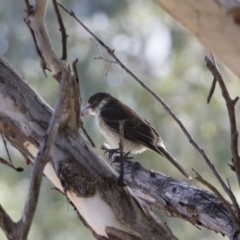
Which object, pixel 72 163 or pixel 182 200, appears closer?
pixel 72 163

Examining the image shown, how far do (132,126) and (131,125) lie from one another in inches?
0.5

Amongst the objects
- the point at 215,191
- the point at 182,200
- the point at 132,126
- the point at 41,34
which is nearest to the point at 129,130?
the point at 132,126

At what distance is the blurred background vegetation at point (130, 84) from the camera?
26.2 ft

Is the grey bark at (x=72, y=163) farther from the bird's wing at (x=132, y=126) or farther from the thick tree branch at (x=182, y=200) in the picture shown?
the bird's wing at (x=132, y=126)

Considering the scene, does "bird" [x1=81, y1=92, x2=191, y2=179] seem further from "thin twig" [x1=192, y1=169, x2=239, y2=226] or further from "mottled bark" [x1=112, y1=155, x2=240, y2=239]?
"thin twig" [x1=192, y1=169, x2=239, y2=226]

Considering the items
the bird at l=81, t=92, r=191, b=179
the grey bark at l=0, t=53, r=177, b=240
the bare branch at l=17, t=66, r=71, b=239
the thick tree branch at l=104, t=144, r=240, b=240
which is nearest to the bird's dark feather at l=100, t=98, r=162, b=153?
the bird at l=81, t=92, r=191, b=179

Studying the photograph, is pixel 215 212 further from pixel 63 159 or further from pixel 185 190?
pixel 63 159

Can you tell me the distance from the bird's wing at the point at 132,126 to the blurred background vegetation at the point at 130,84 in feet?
9.24

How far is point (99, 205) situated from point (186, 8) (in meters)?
0.68

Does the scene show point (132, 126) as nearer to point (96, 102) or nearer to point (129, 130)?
point (129, 130)

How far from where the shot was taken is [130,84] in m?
8.66

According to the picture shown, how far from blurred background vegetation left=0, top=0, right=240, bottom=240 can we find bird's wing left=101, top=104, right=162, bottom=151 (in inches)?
111

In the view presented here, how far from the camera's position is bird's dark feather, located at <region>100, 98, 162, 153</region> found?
447 cm

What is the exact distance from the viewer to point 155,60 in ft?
31.0
